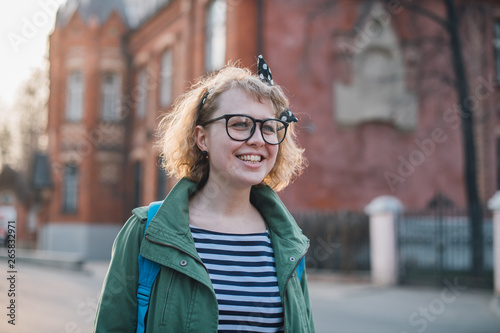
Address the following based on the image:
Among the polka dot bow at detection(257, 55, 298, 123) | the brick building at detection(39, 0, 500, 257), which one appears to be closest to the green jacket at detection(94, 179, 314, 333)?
the polka dot bow at detection(257, 55, 298, 123)

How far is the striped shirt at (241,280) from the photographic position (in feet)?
Answer: 7.03

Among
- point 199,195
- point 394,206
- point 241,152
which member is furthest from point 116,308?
point 394,206

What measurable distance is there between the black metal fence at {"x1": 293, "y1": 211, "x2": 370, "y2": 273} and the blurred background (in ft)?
0.12

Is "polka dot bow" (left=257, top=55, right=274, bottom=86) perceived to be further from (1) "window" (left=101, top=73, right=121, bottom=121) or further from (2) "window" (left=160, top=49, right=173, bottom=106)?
(1) "window" (left=101, top=73, right=121, bottom=121)

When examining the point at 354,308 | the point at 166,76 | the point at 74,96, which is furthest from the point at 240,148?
the point at 74,96

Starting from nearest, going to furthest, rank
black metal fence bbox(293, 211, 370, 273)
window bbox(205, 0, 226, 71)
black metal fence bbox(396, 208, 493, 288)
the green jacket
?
1. the green jacket
2. black metal fence bbox(396, 208, 493, 288)
3. black metal fence bbox(293, 211, 370, 273)
4. window bbox(205, 0, 226, 71)

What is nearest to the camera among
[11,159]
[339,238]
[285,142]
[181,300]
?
[181,300]

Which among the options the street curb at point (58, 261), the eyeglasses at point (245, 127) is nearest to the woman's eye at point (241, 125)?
the eyeglasses at point (245, 127)

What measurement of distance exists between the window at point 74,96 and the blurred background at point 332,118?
67mm

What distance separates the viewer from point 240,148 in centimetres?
229

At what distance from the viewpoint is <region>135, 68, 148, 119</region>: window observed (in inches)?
931

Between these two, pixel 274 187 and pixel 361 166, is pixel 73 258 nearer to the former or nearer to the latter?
pixel 361 166

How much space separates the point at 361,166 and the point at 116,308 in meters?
15.3

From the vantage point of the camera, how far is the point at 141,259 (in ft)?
6.91
